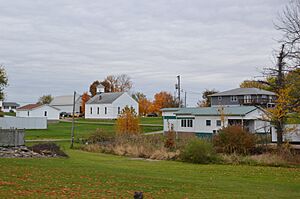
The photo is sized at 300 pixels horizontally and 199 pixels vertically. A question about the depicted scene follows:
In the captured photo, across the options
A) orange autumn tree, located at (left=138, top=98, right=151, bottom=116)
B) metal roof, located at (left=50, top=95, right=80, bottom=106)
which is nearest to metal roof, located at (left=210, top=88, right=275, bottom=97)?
orange autumn tree, located at (left=138, top=98, right=151, bottom=116)

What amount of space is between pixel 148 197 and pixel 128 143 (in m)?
28.8

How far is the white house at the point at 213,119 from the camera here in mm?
54438

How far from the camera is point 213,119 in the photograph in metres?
57.0

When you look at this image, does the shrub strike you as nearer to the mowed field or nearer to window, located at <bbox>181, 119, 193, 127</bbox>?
the mowed field

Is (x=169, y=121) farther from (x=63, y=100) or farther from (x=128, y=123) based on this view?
(x=63, y=100)

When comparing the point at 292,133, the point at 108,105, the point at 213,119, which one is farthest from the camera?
the point at 108,105

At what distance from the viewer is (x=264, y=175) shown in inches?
914

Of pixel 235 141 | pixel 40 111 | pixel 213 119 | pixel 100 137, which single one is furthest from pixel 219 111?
pixel 40 111

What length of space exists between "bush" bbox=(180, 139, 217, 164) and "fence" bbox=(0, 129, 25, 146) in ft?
39.1

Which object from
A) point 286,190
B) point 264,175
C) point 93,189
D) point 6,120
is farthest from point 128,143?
point 6,120

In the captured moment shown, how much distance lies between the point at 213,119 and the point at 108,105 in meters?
44.0

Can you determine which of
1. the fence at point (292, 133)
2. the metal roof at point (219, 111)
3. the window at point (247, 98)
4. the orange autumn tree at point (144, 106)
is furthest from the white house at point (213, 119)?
the orange autumn tree at point (144, 106)

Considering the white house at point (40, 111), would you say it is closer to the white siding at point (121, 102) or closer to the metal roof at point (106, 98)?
the metal roof at point (106, 98)

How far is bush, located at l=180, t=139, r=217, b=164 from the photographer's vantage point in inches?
1220
